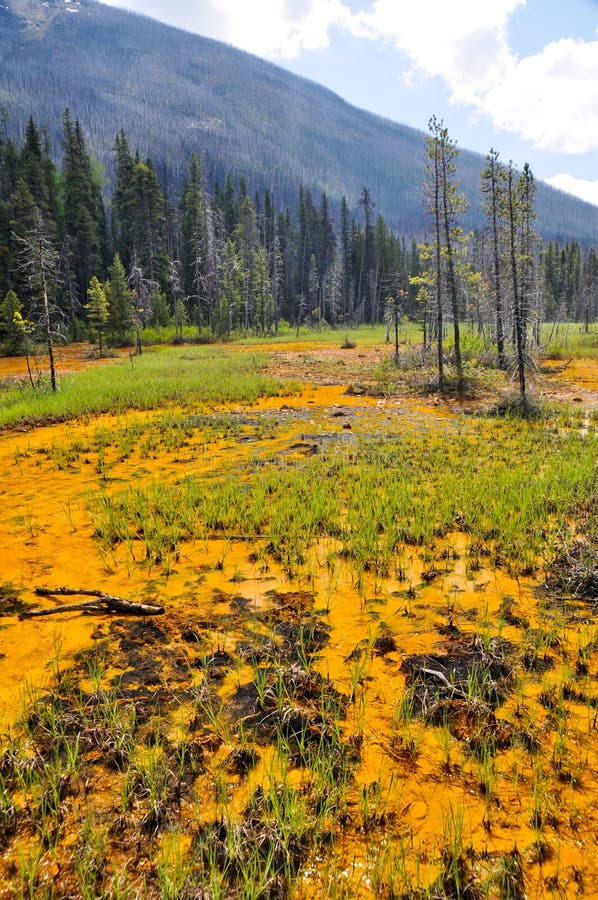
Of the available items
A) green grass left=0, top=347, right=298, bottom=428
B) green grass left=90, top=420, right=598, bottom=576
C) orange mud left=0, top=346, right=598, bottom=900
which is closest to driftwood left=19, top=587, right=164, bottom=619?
orange mud left=0, top=346, right=598, bottom=900

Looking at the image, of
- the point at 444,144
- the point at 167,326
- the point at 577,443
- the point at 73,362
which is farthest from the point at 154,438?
the point at 167,326

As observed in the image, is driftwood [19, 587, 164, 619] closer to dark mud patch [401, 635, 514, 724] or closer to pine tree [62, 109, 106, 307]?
dark mud patch [401, 635, 514, 724]

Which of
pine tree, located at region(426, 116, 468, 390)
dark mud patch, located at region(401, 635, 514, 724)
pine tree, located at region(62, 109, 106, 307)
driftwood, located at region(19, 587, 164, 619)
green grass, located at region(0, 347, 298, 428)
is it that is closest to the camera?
dark mud patch, located at region(401, 635, 514, 724)

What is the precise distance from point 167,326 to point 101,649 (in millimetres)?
55119

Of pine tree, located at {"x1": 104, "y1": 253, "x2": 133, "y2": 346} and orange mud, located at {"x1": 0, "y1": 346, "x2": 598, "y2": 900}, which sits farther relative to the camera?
pine tree, located at {"x1": 104, "y1": 253, "x2": 133, "y2": 346}

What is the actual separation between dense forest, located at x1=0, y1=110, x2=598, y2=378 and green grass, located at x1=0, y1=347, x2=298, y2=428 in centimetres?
432

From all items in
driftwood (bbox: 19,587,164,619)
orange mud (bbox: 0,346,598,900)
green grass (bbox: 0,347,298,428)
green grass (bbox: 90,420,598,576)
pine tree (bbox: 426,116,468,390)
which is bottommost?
orange mud (bbox: 0,346,598,900)

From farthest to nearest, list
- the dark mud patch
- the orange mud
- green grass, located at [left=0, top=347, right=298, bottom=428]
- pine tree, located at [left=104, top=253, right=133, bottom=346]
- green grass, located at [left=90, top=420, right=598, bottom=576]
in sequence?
1. pine tree, located at [left=104, top=253, right=133, bottom=346]
2. green grass, located at [left=0, top=347, right=298, bottom=428]
3. green grass, located at [left=90, top=420, right=598, bottom=576]
4. the dark mud patch
5. the orange mud

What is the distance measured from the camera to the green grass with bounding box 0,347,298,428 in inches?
658

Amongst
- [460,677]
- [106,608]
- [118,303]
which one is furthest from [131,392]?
[118,303]

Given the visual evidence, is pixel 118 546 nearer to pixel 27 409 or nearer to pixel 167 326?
pixel 27 409

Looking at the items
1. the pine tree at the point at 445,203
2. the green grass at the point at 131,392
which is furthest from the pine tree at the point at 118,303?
the pine tree at the point at 445,203

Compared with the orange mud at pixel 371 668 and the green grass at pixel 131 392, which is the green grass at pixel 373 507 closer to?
the orange mud at pixel 371 668

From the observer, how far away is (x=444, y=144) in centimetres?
2088
